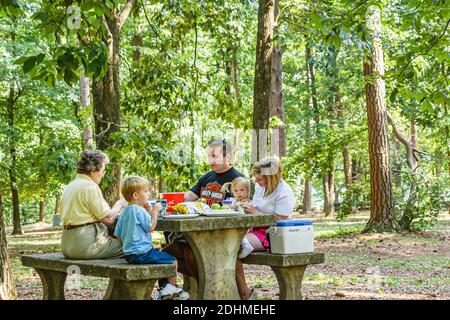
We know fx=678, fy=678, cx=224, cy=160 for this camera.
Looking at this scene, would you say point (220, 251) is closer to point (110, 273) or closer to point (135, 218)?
point (135, 218)

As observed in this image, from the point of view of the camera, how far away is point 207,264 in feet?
18.8

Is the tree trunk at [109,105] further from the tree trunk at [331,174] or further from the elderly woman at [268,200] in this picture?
the tree trunk at [331,174]

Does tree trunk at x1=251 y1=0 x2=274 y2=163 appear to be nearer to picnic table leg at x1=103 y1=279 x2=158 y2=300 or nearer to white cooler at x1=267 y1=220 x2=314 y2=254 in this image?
white cooler at x1=267 y1=220 x2=314 y2=254

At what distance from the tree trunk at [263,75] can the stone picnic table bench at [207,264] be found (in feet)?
16.7

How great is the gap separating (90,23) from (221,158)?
6.08ft

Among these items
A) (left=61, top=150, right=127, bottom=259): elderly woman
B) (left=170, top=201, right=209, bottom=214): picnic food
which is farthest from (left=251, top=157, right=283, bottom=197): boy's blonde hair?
(left=61, top=150, right=127, bottom=259): elderly woman

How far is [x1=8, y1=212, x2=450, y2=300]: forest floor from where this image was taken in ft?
25.5

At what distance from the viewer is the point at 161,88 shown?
11477mm

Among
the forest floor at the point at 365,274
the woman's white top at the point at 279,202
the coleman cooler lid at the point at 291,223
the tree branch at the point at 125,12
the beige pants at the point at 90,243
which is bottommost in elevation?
the forest floor at the point at 365,274

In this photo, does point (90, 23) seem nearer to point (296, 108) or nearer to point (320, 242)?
point (320, 242)

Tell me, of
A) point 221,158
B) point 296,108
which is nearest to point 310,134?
point 296,108

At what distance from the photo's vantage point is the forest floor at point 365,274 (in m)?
7.76

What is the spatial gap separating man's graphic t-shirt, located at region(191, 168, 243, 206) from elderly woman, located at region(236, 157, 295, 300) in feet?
1.77

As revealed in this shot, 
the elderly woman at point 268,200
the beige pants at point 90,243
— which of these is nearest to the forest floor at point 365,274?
the elderly woman at point 268,200
